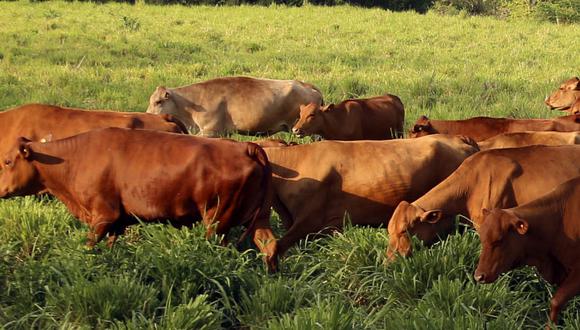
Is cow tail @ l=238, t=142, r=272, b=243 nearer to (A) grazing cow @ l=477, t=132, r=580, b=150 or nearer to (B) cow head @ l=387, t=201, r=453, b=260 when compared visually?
(B) cow head @ l=387, t=201, r=453, b=260

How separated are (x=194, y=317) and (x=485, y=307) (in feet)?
6.49

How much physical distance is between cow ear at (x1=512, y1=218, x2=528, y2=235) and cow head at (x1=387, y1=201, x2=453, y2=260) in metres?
0.91

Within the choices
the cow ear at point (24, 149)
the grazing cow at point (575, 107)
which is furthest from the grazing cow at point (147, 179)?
the grazing cow at point (575, 107)

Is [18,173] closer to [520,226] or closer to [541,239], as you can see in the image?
[520,226]

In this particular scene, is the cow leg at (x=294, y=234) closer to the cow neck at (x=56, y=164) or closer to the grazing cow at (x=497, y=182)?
the grazing cow at (x=497, y=182)

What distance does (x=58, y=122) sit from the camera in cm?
883

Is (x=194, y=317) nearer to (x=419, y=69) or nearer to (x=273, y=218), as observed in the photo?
(x=273, y=218)

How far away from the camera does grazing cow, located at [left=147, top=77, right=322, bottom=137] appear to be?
12570mm

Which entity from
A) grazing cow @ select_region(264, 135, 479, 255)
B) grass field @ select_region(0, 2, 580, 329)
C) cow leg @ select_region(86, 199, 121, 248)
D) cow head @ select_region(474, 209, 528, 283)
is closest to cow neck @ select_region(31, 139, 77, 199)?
grass field @ select_region(0, 2, 580, 329)

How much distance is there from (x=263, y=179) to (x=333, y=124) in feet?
15.3

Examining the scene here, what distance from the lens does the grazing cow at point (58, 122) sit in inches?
344

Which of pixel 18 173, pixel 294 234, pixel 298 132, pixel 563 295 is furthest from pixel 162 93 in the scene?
pixel 563 295

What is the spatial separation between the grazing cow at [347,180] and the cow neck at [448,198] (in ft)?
1.68

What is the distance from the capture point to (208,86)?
12.8 meters
